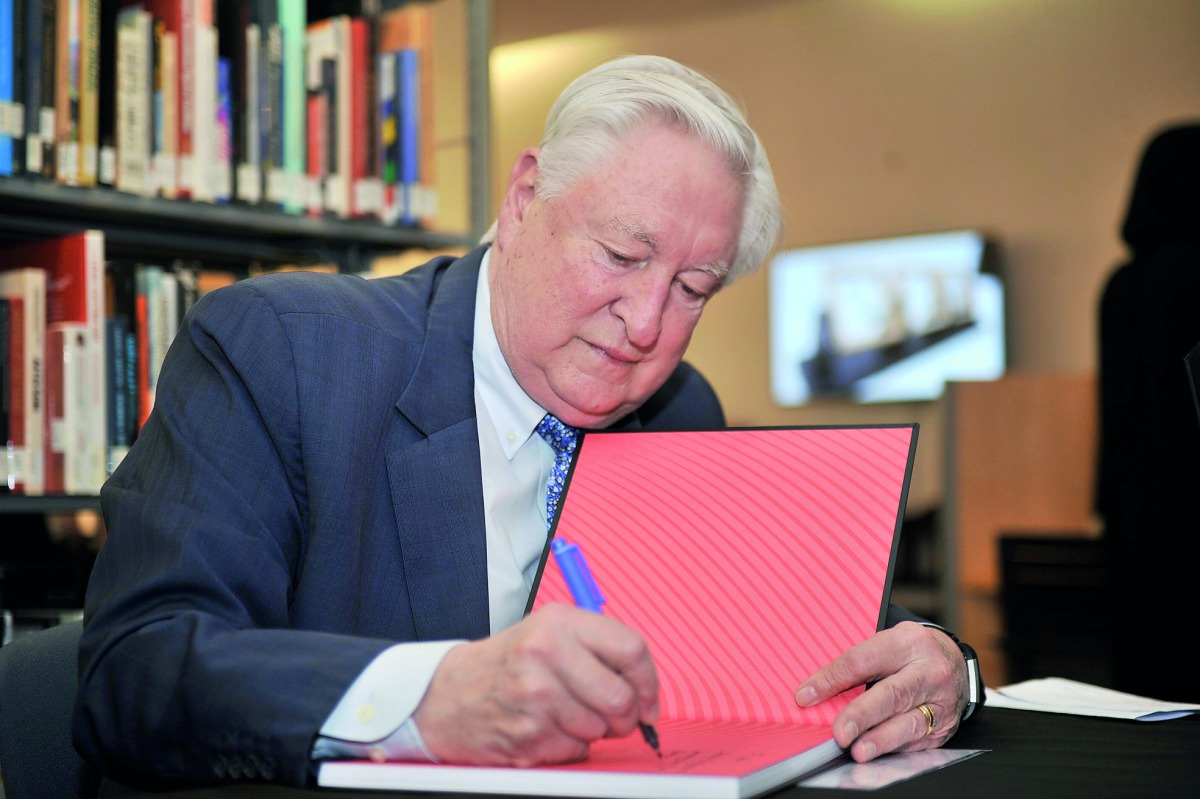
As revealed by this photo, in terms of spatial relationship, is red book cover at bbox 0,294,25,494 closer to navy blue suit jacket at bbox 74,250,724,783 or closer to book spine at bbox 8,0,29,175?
book spine at bbox 8,0,29,175

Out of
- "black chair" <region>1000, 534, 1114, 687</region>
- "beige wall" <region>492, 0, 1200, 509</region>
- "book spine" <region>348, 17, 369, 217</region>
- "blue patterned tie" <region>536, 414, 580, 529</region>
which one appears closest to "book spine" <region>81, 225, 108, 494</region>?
"book spine" <region>348, 17, 369, 217</region>

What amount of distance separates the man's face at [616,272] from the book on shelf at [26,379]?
0.88 meters

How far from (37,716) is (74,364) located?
0.89 meters

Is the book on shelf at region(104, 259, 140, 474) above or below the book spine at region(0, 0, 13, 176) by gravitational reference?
below

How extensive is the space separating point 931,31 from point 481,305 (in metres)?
4.69

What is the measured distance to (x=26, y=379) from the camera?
5.66 ft

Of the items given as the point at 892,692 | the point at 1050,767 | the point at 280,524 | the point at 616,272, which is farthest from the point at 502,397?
the point at 1050,767

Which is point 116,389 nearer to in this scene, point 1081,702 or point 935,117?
point 1081,702

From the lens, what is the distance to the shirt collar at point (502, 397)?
3.98 feet

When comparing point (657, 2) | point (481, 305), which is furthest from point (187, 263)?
point (657, 2)

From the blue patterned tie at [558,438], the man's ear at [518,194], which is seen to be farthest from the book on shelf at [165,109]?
the blue patterned tie at [558,438]

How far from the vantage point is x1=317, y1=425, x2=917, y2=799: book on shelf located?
0.92 metres

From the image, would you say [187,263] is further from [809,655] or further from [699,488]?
[809,655]

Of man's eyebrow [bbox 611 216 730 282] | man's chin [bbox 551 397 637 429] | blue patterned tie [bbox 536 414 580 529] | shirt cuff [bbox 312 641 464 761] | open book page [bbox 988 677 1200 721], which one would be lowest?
open book page [bbox 988 677 1200 721]
